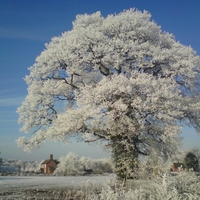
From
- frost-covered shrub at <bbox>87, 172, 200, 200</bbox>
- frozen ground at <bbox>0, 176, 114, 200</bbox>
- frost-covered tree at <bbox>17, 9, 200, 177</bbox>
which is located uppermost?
frost-covered tree at <bbox>17, 9, 200, 177</bbox>

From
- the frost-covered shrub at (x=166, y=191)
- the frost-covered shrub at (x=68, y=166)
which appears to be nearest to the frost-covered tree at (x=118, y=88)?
Answer: the frost-covered shrub at (x=166, y=191)

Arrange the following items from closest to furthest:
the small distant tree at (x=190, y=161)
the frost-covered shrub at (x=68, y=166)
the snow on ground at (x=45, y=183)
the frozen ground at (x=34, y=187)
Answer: the frozen ground at (x=34, y=187), the snow on ground at (x=45, y=183), the small distant tree at (x=190, y=161), the frost-covered shrub at (x=68, y=166)

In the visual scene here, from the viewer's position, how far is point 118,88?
15438 mm

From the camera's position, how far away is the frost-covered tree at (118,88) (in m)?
15.7

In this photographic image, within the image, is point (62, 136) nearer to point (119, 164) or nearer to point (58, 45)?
point (119, 164)

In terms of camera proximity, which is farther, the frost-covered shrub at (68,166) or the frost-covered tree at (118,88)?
the frost-covered shrub at (68,166)

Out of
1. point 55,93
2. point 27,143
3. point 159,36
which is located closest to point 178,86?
point 159,36

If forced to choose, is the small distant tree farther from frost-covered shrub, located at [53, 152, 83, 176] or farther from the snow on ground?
frost-covered shrub, located at [53, 152, 83, 176]

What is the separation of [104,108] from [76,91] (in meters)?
2.81

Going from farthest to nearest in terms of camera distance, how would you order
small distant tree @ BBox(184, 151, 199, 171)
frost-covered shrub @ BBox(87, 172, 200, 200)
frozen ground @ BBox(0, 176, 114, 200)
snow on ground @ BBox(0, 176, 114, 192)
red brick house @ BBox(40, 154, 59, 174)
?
red brick house @ BBox(40, 154, 59, 174), small distant tree @ BBox(184, 151, 199, 171), snow on ground @ BBox(0, 176, 114, 192), frozen ground @ BBox(0, 176, 114, 200), frost-covered shrub @ BBox(87, 172, 200, 200)

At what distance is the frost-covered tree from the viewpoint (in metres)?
15.7

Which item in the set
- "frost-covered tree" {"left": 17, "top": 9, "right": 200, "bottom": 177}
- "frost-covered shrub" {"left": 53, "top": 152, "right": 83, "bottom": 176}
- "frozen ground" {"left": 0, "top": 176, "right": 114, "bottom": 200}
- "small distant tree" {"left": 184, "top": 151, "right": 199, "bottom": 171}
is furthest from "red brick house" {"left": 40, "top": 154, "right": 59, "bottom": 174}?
"frost-covered tree" {"left": 17, "top": 9, "right": 200, "bottom": 177}

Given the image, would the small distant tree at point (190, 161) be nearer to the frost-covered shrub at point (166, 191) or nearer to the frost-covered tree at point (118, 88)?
the frost-covered tree at point (118, 88)

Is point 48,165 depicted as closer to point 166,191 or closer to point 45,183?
point 45,183
